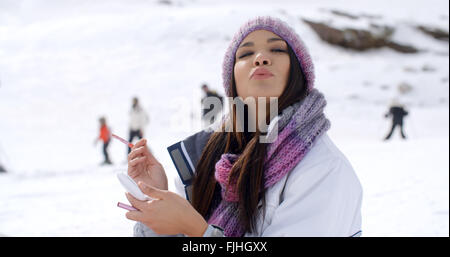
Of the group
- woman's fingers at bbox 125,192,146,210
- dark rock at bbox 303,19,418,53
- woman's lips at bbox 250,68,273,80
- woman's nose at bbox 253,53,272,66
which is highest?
dark rock at bbox 303,19,418,53

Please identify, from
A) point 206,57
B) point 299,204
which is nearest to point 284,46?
point 299,204

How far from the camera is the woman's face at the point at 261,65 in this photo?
61.0 inches

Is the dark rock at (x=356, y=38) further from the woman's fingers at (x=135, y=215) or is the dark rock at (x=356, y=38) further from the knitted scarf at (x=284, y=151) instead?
the woman's fingers at (x=135, y=215)

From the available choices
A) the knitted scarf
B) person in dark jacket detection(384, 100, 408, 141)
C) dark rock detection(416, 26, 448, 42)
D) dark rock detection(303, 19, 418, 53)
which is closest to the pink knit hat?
the knitted scarf

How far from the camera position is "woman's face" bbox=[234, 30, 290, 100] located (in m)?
1.55

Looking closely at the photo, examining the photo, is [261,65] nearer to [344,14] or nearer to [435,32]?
[435,32]

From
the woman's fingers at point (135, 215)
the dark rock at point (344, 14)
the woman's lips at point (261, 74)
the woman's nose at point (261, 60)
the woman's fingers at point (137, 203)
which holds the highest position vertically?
the dark rock at point (344, 14)

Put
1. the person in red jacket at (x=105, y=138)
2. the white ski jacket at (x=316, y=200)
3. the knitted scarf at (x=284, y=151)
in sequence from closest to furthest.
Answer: the white ski jacket at (x=316, y=200), the knitted scarf at (x=284, y=151), the person in red jacket at (x=105, y=138)

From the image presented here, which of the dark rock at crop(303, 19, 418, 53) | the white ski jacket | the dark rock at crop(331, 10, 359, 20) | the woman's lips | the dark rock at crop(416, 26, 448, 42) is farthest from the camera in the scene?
the dark rock at crop(331, 10, 359, 20)

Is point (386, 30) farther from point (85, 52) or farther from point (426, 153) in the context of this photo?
point (426, 153)

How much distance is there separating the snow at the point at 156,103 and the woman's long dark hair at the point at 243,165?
443 mm

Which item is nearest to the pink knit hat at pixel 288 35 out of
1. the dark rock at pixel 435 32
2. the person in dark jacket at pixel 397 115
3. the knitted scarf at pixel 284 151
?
the knitted scarf at pixel 284 151

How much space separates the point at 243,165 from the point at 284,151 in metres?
0.15

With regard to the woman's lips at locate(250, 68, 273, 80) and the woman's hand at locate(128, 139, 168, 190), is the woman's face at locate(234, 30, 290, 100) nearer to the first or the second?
the woman's lips at locate(250, 68, 273, 80)
